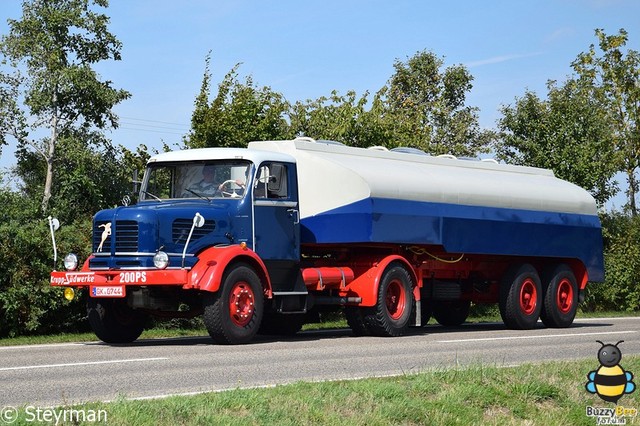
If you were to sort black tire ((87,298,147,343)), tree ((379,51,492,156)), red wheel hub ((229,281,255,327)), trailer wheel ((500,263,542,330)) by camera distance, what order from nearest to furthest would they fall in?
red wheel hub ((229,281,255,327)) < black tire ((87,298,147,343)) < trailer wheel ((500,263,542,330)) < tree ((379,51,492,156))

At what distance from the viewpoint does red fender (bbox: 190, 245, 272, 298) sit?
1634cm

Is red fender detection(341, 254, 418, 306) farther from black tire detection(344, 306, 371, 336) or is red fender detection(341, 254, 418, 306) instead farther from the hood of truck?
the hood of truck

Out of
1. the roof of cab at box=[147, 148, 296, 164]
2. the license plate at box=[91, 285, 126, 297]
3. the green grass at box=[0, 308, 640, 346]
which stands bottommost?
the green grass at box=[0, 308, 640, 346]

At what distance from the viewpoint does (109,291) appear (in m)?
16.7

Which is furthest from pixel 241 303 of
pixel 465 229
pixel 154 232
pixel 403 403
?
pixel 403 403

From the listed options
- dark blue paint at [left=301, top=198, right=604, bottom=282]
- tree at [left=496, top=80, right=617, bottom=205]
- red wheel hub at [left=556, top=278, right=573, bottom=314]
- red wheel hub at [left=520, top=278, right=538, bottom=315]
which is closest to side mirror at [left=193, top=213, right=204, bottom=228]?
dark blue paint at [left=301, top=198, right=604, bottom=282]

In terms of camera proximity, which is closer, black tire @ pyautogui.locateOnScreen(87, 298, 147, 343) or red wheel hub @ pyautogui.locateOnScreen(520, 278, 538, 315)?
black tire @ pyautogui.locateOnScreen(87, 298, 147, 343)

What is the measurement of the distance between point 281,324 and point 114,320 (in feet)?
12.8

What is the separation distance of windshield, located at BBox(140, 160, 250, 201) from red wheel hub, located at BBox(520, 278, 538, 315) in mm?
8001

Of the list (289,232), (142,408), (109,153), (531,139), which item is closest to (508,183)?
(289,232)

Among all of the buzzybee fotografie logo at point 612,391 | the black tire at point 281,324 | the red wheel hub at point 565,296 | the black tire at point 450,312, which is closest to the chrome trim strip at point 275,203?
the black tire at point 281,324

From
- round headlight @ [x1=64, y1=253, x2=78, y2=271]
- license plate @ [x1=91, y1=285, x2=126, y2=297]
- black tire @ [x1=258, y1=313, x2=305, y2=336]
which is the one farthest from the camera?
black tire @ [x1=258, y1=313, x2=305, y2=336]

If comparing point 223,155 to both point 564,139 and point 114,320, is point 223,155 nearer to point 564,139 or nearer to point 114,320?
point 114,320

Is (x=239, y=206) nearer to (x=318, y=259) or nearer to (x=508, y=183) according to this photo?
(x=318, y=259)
